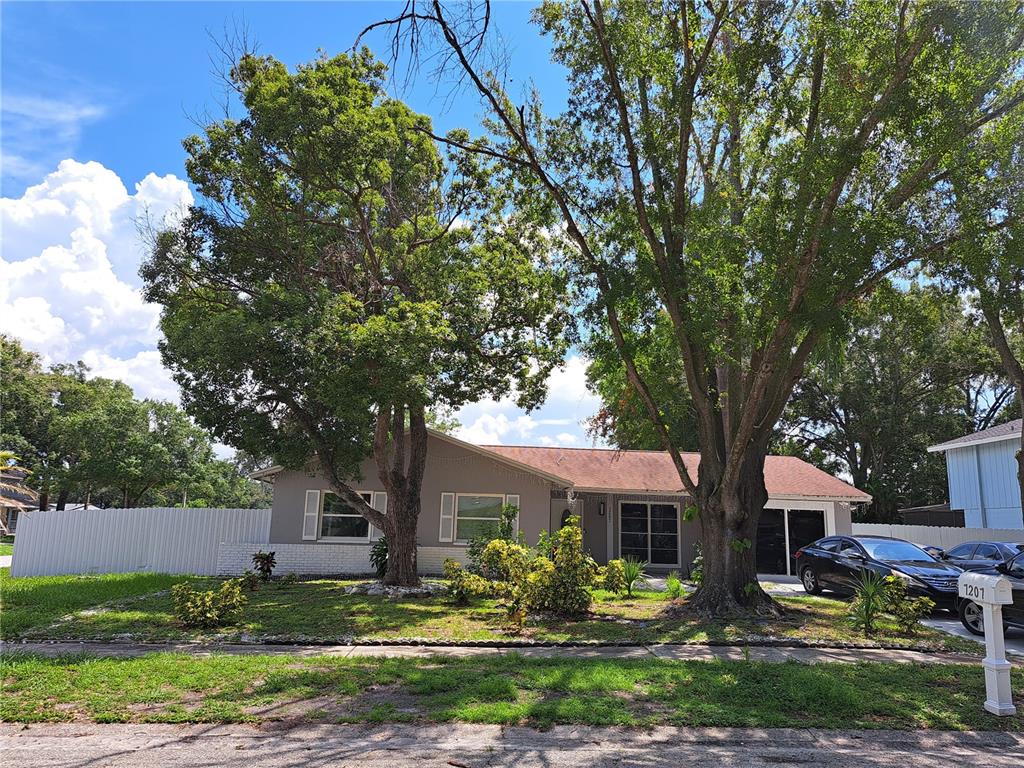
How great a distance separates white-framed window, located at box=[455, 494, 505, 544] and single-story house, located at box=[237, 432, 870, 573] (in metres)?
0.03

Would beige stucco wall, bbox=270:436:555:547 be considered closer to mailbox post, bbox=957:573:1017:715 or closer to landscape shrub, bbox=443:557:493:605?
landscape shrub, bbox=443:557:493:605

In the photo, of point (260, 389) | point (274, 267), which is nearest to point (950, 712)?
point (260, 389)

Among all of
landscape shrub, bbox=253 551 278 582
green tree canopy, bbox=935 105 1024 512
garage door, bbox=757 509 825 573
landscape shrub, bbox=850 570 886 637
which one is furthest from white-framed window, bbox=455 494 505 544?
green tree canopy, bbox=935 105 1024 512

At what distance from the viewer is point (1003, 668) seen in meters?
6.44

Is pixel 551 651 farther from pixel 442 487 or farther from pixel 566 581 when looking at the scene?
pixel 442 487

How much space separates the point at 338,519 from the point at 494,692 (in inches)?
556

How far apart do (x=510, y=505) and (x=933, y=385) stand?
27.7m

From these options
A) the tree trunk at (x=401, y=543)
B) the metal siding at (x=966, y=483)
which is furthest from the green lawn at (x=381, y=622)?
the metal siding at (x=966, y=483)

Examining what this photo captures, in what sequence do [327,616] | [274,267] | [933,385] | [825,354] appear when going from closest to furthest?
[327,616] → [825,354] → [274,267] → [933,385]

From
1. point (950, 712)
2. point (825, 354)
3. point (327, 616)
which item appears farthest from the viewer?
point (825, 354)

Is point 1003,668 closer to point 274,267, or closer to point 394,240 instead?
point 394,240

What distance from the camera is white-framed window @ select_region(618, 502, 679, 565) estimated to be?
71.8 ft

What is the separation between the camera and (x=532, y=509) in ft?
65.3

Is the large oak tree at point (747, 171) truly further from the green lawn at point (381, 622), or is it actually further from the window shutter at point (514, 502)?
the window shutter at point (514, 502)
